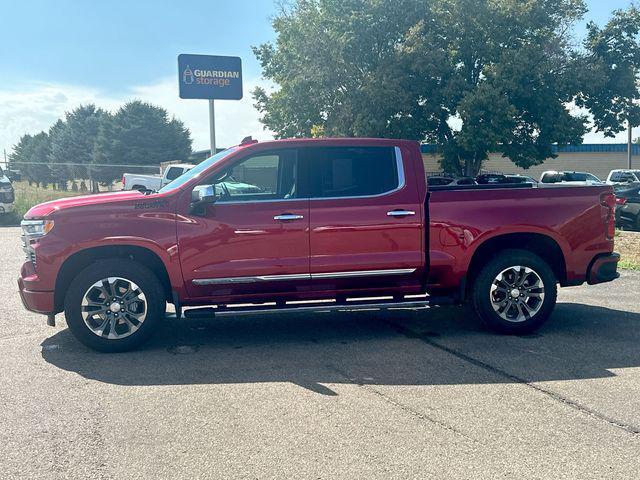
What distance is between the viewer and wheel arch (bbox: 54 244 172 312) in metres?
5.71

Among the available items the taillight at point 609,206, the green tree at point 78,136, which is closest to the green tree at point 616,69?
the taillight at point 609,206

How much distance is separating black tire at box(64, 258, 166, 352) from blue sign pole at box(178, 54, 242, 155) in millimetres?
11313

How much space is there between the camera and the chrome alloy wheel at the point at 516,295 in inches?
243

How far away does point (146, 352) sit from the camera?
5.78 metres

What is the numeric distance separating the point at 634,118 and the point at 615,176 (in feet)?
11.4

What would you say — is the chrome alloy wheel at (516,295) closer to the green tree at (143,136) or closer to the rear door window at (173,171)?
the rear door window at (173,171)

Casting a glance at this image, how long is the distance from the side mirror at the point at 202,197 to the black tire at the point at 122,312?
748 millimetres

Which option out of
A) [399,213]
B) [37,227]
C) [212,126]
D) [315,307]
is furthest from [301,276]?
Result: [212,126]

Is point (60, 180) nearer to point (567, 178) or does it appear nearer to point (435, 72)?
point (435, 72)

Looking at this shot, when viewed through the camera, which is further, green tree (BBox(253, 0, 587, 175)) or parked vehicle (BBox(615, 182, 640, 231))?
green tree (BBox(253, 0, 587, 175))

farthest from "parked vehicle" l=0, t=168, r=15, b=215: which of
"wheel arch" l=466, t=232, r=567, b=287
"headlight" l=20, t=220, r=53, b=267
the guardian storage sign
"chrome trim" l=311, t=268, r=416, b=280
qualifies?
"wheel arch" l=466, t=232, r=567, b=287

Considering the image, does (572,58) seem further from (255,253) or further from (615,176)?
(255,253)

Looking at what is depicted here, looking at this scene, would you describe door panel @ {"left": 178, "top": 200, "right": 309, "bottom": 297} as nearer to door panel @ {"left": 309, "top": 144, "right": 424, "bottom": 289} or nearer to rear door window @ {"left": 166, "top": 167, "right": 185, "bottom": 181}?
door panel @ {"left": 309, "top": 144, "right": 424, "bottom": 289}

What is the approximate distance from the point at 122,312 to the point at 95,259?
57cm
